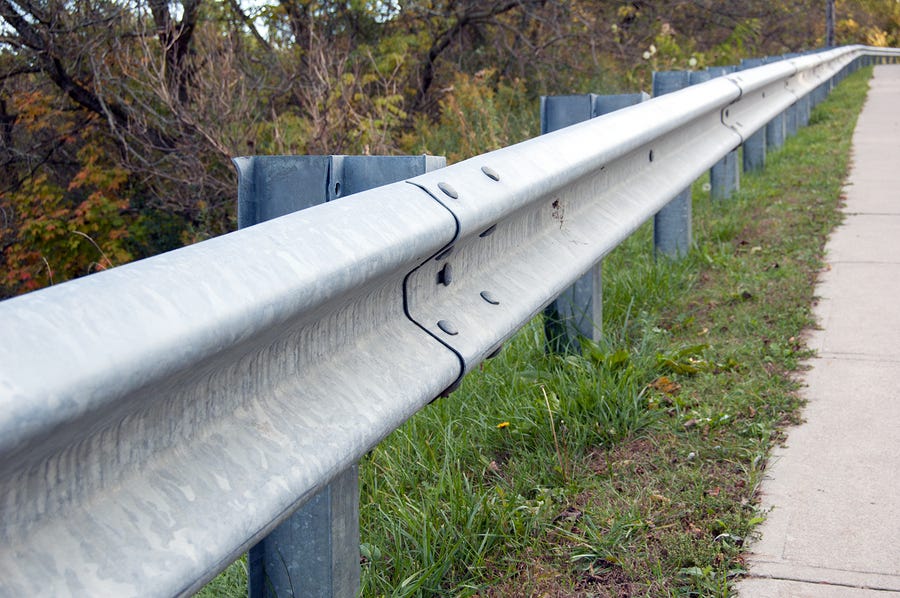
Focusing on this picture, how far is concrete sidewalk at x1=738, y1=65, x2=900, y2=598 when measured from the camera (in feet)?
7.56

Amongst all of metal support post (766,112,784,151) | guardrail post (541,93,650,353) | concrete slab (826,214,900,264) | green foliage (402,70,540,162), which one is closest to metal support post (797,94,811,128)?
metal support post (766,112,784,151)

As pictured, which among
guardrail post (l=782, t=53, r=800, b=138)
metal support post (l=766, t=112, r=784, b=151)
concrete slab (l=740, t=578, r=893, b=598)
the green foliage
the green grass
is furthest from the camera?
guardrail post (l=782, t=53, r=800, b=138)

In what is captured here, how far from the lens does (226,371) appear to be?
1423 mm

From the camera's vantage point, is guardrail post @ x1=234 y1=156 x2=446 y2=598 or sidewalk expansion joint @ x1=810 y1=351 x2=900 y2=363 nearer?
guardrail post @ x1=234 y1=156 x2=446 y2=598

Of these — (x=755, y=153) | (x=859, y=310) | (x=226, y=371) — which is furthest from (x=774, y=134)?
(x=226, y=371)

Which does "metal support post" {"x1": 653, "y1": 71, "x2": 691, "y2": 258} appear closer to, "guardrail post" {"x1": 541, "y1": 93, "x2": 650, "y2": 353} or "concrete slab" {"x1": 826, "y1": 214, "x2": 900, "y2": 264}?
"concrete slab" {"x1": 826, "y1": 214, "x2": 900, "y2": 264}

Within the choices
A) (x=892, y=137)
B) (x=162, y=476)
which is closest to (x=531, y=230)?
(x=162, y=476)

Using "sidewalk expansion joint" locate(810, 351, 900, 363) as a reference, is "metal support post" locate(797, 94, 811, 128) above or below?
below

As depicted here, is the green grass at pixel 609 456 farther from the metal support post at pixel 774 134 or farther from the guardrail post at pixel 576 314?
the metal support post at pixel 774 134

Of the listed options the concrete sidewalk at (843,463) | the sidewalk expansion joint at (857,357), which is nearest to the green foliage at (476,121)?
the concrete sidewalk at (843,463)

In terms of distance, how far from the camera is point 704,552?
2414 mm

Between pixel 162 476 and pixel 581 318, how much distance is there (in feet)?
8.63

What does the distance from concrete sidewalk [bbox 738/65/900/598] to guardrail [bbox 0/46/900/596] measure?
2.67 ft

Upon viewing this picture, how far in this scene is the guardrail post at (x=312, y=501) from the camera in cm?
194
